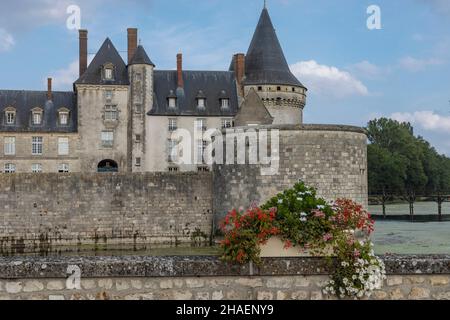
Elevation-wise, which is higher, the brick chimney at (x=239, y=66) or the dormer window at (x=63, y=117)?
the brick chimney at (x=239, y=66)

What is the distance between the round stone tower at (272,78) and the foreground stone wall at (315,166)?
18660 millimetres

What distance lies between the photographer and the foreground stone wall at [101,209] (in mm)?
26141

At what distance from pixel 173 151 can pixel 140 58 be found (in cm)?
581

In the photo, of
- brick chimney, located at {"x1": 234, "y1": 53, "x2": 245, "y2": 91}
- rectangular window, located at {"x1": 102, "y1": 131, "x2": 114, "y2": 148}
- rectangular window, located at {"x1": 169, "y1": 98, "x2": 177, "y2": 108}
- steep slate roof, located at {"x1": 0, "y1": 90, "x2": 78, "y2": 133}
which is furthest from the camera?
brick chimney, located at {"x1": 234, "y1": 53, "x2": 245, "y2": 91}

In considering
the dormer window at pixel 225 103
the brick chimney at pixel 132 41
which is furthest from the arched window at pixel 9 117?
the dormer window at pixel 225 103

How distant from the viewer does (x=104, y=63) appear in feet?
128

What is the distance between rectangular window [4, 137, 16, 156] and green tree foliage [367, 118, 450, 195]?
33648 mm

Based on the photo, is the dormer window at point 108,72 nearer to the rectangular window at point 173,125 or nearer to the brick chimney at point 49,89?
the brick chimney at point 49,89

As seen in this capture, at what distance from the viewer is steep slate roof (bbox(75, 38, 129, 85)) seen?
3862 cm

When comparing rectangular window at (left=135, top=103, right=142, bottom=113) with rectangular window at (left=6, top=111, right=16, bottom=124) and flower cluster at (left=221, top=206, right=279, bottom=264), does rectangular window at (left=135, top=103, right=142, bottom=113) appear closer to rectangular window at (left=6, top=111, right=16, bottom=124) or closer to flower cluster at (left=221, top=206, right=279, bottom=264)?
rectangular window at (left=6, top=111, right=16, bottom=124)

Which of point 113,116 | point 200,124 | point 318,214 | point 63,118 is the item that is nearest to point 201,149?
point 200,124

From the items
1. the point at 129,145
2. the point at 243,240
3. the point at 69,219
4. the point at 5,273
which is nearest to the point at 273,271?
the point at 243,240

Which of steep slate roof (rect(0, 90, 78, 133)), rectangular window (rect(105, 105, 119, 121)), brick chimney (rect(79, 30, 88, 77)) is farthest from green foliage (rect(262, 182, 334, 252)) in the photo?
brick chimney (rect(79, 30, 88, 77))

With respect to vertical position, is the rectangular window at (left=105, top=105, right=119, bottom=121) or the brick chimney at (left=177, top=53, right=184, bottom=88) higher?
the brick chimney at (left=177, top=53, right=184, bottom=88)
